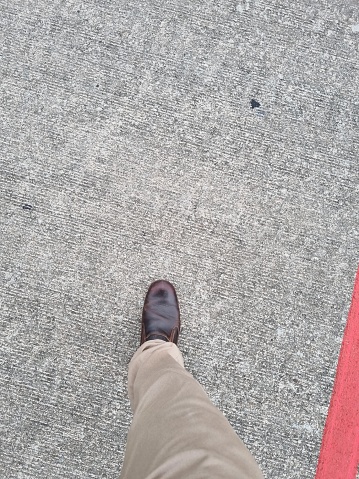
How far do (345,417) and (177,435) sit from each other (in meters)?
0.97

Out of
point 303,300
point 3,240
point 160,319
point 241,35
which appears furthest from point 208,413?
point 241,35

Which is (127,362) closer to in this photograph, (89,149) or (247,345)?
(247,345)

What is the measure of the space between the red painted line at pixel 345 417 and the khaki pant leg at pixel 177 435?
0.74 meters

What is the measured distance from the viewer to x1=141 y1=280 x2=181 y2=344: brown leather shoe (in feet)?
6.35

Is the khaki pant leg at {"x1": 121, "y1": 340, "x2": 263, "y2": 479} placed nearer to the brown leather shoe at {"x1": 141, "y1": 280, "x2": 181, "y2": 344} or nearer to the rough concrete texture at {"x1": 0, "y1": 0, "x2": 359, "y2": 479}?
the brown leather shoe at {"x1": 141, "y1": 280, "x2": 181, "y2": 344}

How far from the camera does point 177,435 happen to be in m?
1.35

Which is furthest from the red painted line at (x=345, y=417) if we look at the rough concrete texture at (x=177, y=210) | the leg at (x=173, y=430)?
the leg at (x=173, y=430)

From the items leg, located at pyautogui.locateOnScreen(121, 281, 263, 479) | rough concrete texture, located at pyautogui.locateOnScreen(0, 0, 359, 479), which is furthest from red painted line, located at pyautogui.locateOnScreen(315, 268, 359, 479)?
leg, located at pyautogui.locateOnScreen(121, 281, 263, 479)

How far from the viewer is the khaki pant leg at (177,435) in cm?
125

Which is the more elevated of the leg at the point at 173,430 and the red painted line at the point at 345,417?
the leg at the point at 173,430

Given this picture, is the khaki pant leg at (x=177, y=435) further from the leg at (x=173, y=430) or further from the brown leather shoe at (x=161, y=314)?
the brown leather shoe at (x=161, y=314)

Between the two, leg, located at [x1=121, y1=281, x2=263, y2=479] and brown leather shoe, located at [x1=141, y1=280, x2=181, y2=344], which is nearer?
leg, located at [x1=121, y1=281, x2=263, y2=479]

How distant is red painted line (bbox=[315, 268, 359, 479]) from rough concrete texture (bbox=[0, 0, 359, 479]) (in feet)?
0.16

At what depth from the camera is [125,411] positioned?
193cm
